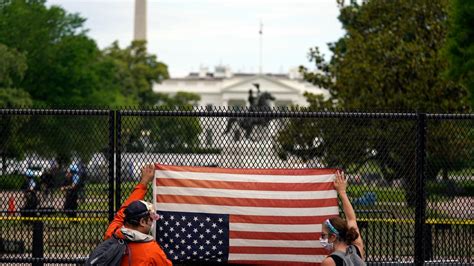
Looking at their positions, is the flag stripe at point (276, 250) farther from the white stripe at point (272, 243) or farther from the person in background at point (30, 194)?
the person in background at point (30, 194)

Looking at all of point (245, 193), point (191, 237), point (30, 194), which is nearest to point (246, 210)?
point (245, 193)

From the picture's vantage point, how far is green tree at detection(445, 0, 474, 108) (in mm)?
27594

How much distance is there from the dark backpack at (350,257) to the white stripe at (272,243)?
A: 1.59 m

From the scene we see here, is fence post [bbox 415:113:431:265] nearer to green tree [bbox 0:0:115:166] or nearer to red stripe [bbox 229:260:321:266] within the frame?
red stripe [bbox 229:260:321:266]

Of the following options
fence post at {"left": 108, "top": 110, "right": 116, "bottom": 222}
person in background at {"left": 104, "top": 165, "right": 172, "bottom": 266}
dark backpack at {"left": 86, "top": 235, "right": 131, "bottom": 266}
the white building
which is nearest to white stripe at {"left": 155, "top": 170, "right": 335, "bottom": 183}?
fence post at {"left": 108, "top": 110, "right": 116, "bottom": 222}

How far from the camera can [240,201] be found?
10.0 meters

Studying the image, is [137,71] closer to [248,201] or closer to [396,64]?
[396,64]

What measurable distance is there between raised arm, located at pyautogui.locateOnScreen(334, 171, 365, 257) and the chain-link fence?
0.68m

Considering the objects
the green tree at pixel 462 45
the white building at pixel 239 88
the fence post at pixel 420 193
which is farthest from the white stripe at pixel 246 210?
the white building at pixel 239 88

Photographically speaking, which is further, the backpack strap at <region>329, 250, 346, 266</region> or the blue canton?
the blue canton

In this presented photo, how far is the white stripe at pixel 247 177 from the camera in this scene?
393 inches

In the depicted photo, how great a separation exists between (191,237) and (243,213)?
53 cm

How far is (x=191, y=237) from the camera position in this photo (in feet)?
32.8

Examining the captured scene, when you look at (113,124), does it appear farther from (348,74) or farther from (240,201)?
(348,74)
